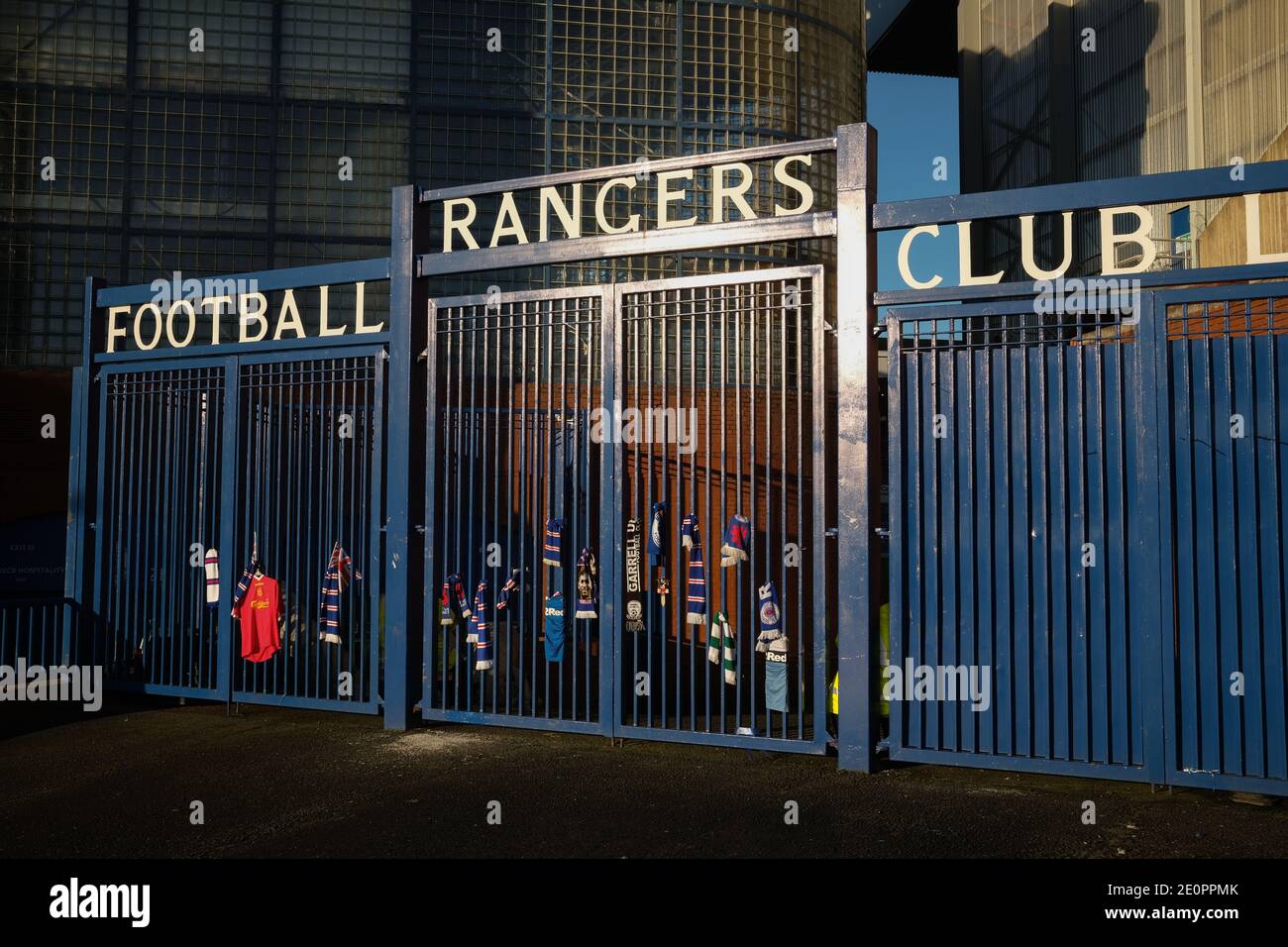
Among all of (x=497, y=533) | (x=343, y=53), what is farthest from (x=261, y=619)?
(x=343, y=53)

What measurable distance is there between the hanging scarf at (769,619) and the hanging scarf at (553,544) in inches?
57.1

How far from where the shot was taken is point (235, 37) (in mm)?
14164

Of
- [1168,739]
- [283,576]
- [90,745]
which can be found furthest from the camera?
[283,576]

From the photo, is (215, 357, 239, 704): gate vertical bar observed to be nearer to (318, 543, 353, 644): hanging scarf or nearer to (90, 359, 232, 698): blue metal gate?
(90, 359, 232, 698): blue metal gate

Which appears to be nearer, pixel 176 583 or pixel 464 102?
pixel 176 583

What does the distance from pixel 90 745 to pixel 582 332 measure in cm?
819

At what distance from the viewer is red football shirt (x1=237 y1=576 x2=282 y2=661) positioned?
796 centimetres

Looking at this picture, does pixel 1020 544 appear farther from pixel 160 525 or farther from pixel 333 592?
pixel 160 525

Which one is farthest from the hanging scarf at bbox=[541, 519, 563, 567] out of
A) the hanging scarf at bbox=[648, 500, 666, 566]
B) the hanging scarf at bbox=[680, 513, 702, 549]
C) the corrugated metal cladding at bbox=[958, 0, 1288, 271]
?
the corrugated metal cladding at bbox=[958, 0, 1288, 271]

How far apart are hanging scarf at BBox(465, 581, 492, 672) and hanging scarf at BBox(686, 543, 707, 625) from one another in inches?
59.6
